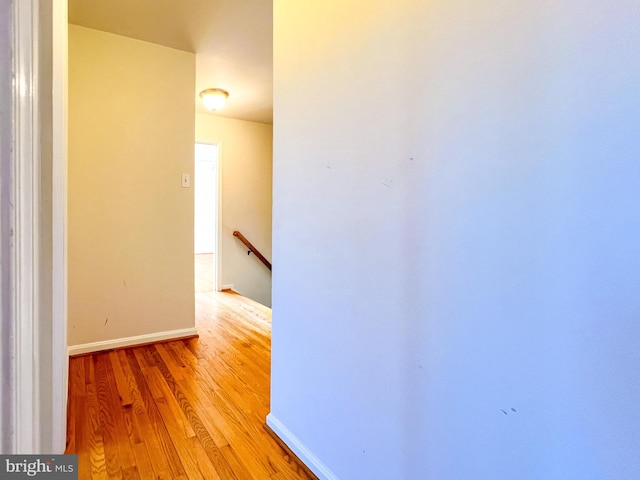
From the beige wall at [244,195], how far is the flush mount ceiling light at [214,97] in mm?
641

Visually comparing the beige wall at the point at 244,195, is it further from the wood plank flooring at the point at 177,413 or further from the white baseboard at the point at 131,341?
the wood plank flooring at the point at 177,413

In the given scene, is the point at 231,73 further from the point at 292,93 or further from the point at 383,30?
the point at 383,30

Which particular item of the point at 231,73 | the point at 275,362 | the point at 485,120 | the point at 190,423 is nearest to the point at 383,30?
the point at 485,120

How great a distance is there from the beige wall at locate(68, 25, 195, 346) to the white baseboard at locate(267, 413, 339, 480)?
4.80ft

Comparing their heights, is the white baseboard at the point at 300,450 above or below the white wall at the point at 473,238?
below

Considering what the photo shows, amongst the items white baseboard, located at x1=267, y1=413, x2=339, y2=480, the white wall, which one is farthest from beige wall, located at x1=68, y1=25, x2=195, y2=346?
the white wall

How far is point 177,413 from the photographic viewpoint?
5.08ft

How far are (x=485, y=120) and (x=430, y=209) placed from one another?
0.23m

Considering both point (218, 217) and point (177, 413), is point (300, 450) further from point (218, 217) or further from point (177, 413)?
point (218, 217)

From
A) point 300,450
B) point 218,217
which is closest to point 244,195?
point 218,217

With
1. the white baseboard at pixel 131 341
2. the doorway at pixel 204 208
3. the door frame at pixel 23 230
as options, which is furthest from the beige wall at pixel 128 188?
the doorway at pixel 204 208

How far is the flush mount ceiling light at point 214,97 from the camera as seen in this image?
3.28 metres

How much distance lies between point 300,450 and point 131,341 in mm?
1726

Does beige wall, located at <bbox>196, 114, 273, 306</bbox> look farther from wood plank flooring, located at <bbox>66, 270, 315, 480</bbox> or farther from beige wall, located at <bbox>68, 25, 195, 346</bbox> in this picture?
wood plank flooring, located at <bbox>66, 270, 315, 480</bbox>
